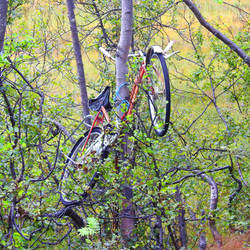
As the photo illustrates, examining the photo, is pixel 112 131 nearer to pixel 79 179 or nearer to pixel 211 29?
pixel 79 179

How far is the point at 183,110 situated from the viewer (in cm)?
667

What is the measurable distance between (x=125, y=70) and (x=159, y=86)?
0.84 meters

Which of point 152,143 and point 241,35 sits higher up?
point 241,35

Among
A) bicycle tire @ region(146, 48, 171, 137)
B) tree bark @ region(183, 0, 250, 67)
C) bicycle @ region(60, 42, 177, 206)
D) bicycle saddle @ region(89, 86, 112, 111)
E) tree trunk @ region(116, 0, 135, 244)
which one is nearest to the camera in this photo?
bicycle tire @ region(146, 48, 171, 137)

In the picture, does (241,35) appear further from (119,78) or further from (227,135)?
(119,78)

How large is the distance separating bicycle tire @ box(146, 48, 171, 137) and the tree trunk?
44 centimetres

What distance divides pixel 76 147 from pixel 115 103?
0.86 meters

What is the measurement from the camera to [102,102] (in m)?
4.96

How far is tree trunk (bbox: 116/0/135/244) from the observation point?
15.6 ft

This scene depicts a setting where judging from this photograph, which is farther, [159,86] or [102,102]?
[102,102]

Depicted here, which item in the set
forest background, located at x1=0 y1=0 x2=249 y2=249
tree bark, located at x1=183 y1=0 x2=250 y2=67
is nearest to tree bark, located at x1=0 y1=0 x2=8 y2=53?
forest background, located at x1=0 y1=0 x2=249 y2=249

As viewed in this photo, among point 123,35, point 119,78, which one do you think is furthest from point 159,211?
point 123,35

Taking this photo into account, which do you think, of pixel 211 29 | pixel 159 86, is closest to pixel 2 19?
pixel 159 86

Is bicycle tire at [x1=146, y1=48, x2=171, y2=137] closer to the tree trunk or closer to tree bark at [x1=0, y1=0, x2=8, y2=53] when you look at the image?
the tree trunk
